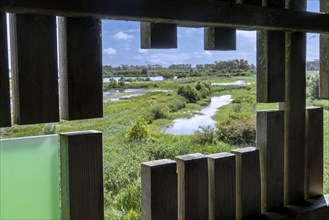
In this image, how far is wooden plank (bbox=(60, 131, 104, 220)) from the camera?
2.87ft

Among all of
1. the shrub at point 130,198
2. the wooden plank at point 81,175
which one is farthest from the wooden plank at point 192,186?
the wooden plank at point 81,175

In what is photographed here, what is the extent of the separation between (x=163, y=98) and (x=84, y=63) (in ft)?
0.96

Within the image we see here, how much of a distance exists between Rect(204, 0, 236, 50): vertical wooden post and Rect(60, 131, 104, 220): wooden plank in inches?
13.9

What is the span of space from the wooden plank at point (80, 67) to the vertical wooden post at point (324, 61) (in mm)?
744

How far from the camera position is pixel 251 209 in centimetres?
118

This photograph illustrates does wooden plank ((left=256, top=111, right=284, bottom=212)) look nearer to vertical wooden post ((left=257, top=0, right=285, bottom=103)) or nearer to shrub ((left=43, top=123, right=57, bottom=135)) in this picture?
vertical wooden post ((left=257, top=0, right=285, bottom=103))

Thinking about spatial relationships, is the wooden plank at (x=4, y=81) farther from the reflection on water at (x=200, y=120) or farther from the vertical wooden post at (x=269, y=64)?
the vertical wooden post at (x=269, y=64)

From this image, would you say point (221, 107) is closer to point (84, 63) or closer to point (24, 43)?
point (84, 63)

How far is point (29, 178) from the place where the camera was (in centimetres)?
88

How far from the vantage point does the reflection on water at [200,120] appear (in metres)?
1.14

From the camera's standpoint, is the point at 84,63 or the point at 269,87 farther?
the point at 269,87

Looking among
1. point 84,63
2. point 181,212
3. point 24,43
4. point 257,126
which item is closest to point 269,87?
point 257,126

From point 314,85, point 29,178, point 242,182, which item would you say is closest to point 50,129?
point 29,178

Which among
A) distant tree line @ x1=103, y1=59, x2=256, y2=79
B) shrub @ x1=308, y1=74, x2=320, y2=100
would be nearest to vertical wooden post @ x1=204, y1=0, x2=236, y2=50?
distant tree line @ x1=103, y1=59, x2=256, y2=79
